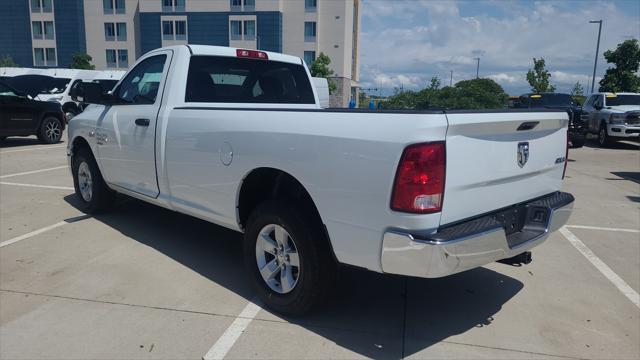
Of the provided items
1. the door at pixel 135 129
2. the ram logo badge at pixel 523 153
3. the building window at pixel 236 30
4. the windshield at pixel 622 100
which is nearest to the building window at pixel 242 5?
the building window at pixel 236 30

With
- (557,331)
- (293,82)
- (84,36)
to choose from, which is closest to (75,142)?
(293,82)

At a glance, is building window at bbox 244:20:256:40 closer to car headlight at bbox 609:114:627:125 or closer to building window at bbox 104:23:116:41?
building window at bbox 104:23:116:41

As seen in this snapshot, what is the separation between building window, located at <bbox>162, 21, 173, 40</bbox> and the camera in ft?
202

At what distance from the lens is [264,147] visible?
3.50 m

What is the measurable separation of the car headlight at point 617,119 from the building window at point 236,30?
164ft

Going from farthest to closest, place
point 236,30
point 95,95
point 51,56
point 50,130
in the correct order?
point 51,56 → point 236,30 → point 50,130 → point 95,95

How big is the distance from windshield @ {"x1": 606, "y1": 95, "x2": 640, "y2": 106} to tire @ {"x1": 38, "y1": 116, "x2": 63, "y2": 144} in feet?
58.9

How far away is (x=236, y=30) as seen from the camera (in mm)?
60438

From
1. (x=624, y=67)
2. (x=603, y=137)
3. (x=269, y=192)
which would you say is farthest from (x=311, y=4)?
(x=269, y=192)

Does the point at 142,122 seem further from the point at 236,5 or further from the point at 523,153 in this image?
the point at 236,5

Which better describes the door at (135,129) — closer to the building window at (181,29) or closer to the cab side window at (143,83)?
the cab side window at (143,83)

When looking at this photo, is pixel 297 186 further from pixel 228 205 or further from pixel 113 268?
pixel 113 268

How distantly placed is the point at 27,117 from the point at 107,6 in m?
56.2

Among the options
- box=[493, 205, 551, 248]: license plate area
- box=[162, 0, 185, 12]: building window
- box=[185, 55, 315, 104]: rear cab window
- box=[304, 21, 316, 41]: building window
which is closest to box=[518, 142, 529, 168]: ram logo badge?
box=[493, 205, 551, 248]: license plate area
